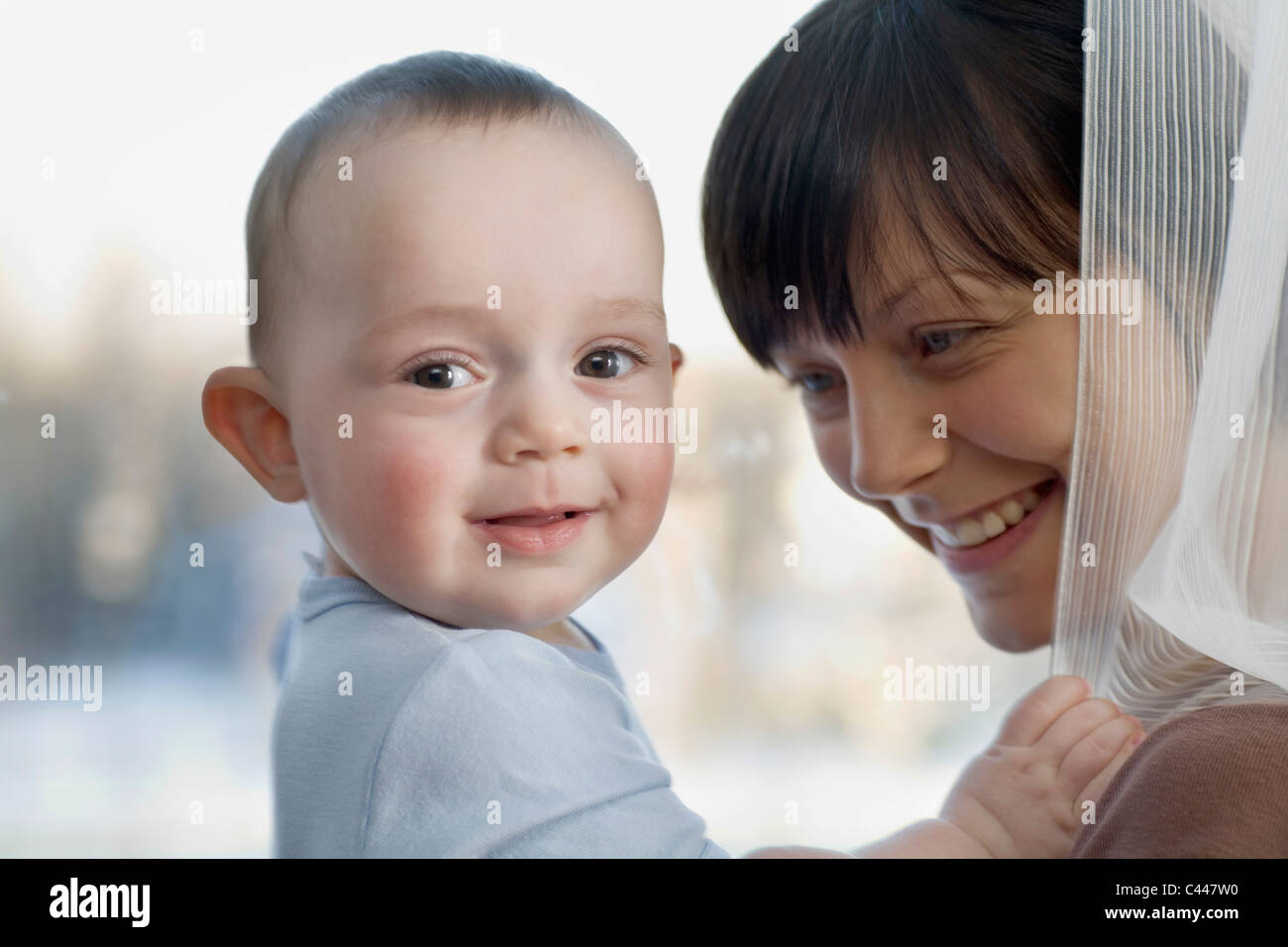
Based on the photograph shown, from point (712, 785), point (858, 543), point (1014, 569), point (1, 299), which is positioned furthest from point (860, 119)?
point (1, 299)

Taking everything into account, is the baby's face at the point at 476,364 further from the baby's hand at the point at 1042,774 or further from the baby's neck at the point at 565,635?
the baby's hand at the point at 1042,774

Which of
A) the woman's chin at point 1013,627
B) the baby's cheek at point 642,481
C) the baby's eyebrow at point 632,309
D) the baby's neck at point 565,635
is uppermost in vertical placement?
the baby's eyebrow at point 632,309

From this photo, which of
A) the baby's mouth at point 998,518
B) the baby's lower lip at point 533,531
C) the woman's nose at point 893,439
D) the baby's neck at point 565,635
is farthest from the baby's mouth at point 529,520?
the baby's mouth at point 998,518

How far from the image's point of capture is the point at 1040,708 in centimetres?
77

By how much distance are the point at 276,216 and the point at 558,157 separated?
0.62 feet

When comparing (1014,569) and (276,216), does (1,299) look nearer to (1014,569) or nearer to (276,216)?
(276,216)

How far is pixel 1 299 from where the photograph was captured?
1528 millimetres

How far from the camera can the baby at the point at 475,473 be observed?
0.65m

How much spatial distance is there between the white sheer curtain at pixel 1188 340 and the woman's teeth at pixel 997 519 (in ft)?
0.49

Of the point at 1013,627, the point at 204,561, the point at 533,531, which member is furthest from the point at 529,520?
the point at 204,561

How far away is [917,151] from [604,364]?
0.96 feet

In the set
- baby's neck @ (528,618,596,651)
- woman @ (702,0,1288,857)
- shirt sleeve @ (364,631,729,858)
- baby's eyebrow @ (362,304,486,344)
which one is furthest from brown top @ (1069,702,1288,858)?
baby's eyebrow @ (362,304,486,344)

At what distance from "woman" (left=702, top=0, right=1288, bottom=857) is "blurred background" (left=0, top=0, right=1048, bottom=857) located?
1.06 feet

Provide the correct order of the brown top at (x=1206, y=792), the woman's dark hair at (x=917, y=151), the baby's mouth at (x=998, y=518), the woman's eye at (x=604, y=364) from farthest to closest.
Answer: the baby's mouth at (x=998, y=518) < the woman's dark hair at (x=917, y=151) < the woman's eye at (x=604, y=364) < the brown top at (x=1206, y=792)
